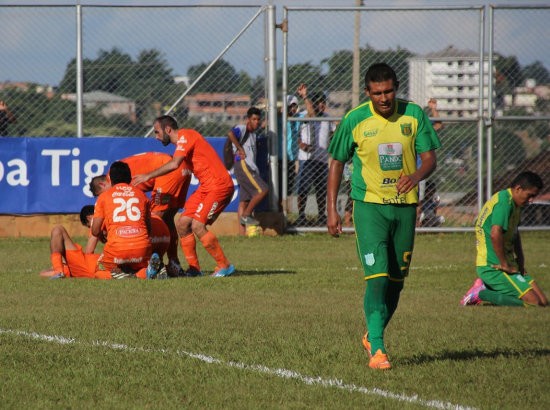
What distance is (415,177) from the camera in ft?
→ 19.4

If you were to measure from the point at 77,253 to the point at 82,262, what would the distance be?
0.40ft

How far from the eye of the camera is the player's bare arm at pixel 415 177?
587 cm

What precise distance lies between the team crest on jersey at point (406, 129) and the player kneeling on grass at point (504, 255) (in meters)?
3.40

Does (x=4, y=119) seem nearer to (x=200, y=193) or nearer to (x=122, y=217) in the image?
(x=200, y=193)

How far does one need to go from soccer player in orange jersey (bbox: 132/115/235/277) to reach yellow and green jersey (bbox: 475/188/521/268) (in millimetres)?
3168

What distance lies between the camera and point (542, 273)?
462 inches

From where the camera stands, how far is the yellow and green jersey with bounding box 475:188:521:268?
9.25 metres

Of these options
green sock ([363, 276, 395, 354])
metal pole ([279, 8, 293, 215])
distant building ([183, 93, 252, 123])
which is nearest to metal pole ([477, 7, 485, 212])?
metal pole ([279, 8, 293, 215])

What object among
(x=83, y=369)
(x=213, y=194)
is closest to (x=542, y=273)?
(x=213, y=194)

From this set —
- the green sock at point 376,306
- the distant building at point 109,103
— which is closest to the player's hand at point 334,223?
the green sock at point 376,306

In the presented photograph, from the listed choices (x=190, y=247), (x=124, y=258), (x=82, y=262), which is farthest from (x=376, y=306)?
(x=82, y=262)

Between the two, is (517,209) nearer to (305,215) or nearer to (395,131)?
(395,131)

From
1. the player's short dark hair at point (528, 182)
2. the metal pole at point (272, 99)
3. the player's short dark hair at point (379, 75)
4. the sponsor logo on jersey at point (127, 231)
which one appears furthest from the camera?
the metal pole at point (272, 99)

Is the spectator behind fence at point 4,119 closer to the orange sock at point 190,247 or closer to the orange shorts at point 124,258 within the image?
the orange shorts at point 124,258
